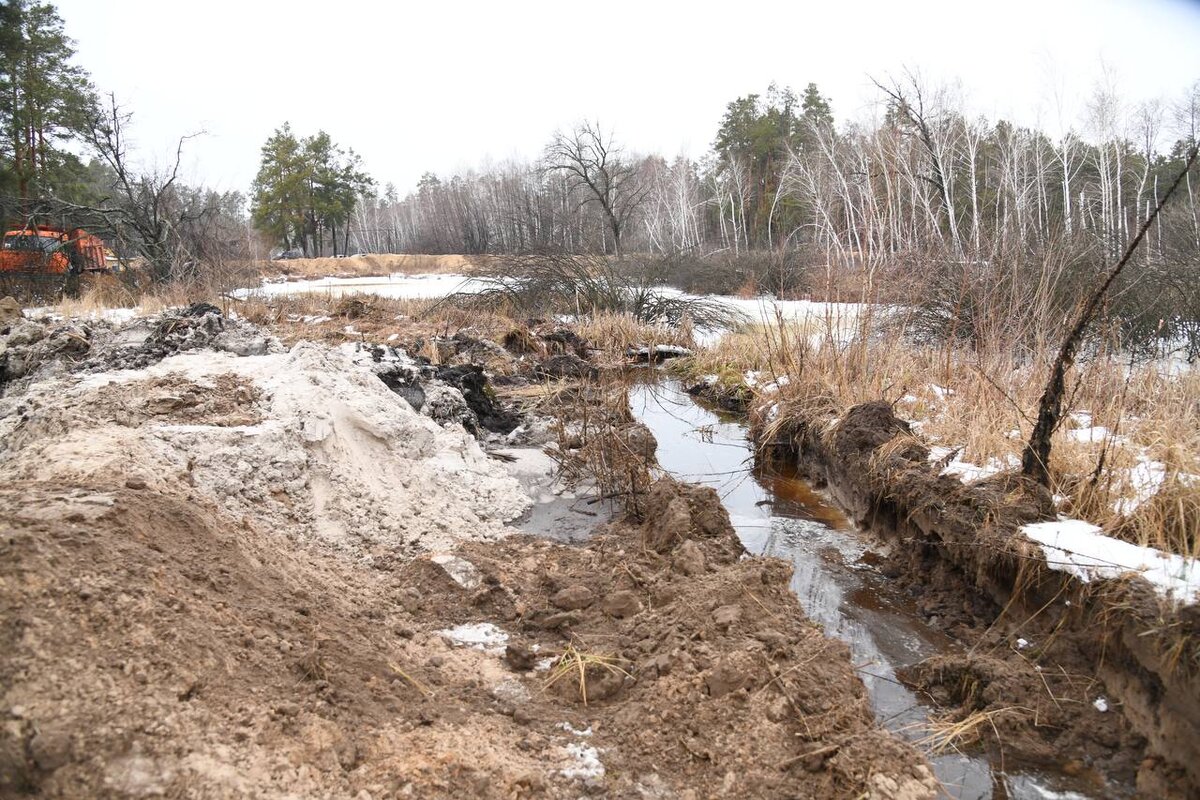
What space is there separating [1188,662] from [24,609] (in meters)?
3.91

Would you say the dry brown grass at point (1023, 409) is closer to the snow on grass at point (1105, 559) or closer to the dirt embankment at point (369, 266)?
the snow on grass at point (1105, 559)

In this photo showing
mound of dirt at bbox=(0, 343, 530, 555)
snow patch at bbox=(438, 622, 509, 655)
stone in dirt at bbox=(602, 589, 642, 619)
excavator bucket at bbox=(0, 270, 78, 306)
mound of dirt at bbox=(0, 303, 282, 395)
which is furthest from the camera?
excavator bucket at bbox=(0, 270, 78, 306)

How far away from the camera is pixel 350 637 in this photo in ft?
10.2

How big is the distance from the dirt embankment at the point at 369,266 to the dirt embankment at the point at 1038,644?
32.8m

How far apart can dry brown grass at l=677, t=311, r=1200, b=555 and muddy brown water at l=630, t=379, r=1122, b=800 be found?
0.79m

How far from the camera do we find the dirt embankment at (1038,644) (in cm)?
268

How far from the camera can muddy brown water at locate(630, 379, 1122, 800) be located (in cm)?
278

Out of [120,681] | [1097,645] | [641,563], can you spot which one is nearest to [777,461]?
[641,563]

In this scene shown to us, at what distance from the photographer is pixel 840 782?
2475 millimetres

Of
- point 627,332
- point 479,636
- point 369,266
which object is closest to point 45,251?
point 627,332

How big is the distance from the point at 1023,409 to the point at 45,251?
20.5 metres

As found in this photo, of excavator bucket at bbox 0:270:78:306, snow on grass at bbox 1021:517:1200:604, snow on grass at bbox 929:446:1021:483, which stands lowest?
snow on grass at bbox 1021:517:1200:604

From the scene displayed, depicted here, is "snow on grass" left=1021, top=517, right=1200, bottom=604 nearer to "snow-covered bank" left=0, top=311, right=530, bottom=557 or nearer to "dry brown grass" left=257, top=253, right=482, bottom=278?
"snow-covered bank" left=0, top=311, right=530, bottom=557

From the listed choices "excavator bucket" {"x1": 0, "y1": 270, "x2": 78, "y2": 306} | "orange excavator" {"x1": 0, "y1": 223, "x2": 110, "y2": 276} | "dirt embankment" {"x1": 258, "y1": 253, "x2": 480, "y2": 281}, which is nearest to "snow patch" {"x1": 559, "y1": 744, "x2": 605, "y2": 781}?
"excavator bucket" {"x1": 0, "y1": 270, "x2": 78, "y2": 306}
